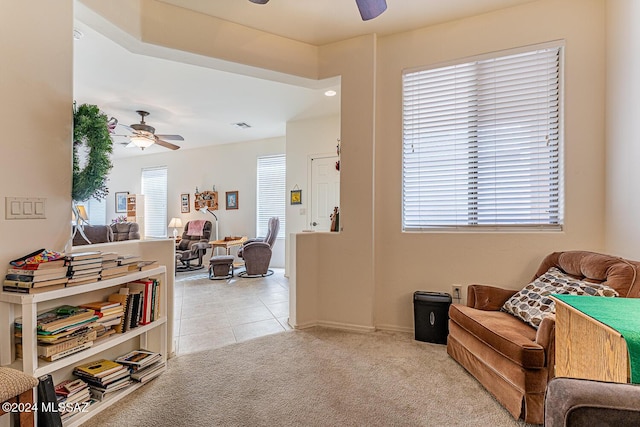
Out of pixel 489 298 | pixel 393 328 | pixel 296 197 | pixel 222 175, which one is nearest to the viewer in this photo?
pixel 489 298

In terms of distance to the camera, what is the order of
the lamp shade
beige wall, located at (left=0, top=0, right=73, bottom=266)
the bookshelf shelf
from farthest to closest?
1. the lamp shade
2. beige wall, located at (left=0, top=0, right=73, bottom=266)
3. the bookshelf shelf

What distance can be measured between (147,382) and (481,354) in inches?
88.6

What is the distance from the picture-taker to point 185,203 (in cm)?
766

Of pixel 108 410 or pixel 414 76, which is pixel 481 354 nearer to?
pixel 108 410

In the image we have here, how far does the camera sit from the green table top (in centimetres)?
88

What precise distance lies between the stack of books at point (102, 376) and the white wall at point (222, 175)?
184 inches

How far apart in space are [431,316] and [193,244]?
5480 mm

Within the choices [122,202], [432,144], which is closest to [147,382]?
[432,144]

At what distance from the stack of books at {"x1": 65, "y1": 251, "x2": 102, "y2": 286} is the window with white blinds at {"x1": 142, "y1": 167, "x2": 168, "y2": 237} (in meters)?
6.72

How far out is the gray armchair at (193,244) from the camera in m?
6.39

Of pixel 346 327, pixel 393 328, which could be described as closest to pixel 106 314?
pixel 346 327

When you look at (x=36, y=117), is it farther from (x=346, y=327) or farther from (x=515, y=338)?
(x=515, y=338)

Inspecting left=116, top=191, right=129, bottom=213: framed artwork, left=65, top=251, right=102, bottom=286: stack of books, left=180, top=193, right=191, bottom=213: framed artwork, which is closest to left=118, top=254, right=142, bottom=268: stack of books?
left=65, top=251, right=102, bottom=286: stack of books

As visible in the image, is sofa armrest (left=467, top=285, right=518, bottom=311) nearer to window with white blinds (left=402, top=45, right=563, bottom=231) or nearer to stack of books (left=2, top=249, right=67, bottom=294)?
window with white blinds (left=402, top=45, right=563, bottom=231)
